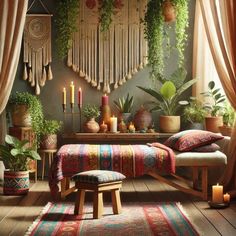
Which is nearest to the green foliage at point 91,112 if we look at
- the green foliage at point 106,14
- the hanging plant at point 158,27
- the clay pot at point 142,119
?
the clay pot at point 142,119

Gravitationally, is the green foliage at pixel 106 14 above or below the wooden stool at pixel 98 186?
above

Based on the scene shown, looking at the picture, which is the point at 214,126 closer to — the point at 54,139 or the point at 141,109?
the point at 141,109

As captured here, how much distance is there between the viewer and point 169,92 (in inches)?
264

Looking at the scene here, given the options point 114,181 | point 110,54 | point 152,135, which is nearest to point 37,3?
point 110,54

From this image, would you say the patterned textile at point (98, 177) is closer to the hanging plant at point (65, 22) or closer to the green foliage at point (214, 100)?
the green foliage at point (214, 100)

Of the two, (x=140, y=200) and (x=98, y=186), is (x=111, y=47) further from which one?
(x=98, y=186)

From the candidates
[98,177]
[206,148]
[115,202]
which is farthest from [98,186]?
[206,148]

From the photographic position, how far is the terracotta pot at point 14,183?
5.66 m

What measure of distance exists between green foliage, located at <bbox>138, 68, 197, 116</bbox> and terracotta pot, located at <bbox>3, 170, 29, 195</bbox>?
6.53 feet

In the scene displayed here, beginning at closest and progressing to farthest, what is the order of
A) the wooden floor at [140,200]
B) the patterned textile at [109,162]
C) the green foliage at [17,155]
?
the wooden floor at [140,200] → the patterned textile at [109,162] → the green foliage at [17,155]

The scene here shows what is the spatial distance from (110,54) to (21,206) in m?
2.63

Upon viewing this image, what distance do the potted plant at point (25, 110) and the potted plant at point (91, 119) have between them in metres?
0.62

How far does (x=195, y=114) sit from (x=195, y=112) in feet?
0.08

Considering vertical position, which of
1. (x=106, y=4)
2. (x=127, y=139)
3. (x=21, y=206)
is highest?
(x=106, y=4)
